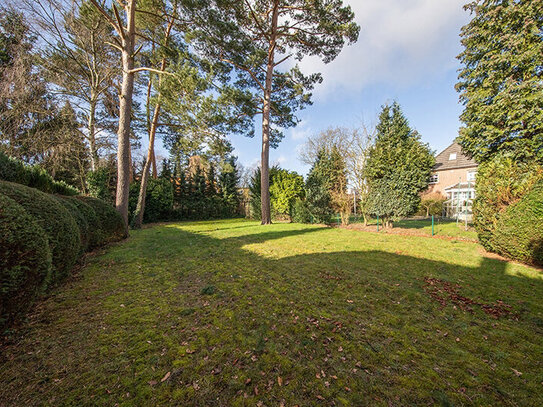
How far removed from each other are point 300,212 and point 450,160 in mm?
22232

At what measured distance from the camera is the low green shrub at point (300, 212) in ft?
47.7

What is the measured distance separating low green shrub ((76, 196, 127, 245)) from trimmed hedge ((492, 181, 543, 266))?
460 inches

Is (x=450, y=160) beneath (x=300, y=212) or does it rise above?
above

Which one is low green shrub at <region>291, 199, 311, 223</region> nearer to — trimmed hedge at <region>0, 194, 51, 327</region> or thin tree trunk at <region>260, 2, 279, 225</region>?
thin tree trunk at <region>260, 2, 279, 225</region>

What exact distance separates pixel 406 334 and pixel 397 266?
2794 mm

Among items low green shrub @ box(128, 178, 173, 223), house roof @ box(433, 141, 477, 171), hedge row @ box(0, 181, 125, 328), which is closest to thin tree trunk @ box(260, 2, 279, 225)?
low green shrub @ box(128, 178, 173, 223)

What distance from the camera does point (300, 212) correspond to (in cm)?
1477

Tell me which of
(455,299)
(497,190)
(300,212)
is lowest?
(455,299)

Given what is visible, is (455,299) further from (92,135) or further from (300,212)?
(92,135)

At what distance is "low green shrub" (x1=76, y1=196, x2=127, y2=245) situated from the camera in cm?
657

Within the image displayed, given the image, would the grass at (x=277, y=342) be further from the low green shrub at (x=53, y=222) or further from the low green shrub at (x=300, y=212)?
the low green shrub at (x=300, y=212)

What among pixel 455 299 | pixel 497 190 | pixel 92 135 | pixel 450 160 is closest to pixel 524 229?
pixel 497 190

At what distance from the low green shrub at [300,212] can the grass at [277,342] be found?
10261 mm

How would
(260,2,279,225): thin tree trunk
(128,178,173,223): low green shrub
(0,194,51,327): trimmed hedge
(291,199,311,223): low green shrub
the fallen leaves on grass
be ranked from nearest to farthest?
1. (0,194,51,327): trimmed hedge
2. the fallen leaves on grass
3. (260,2,279,225): thin tree trunk
4. (291,199,311,223): low green shrub
5. (128,178,173,223): low green shrub
